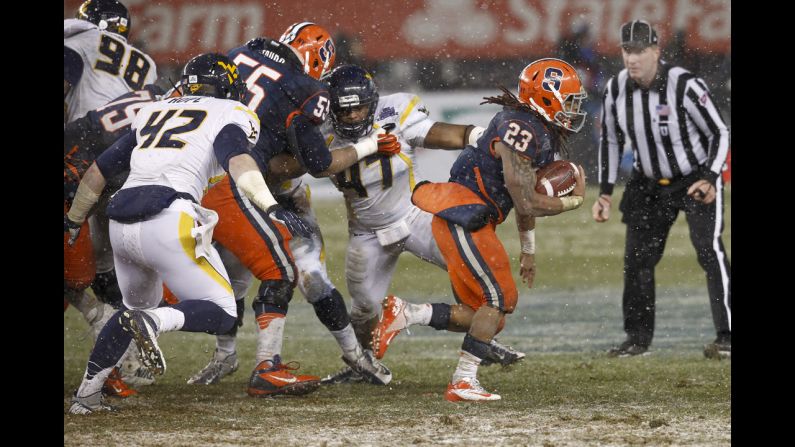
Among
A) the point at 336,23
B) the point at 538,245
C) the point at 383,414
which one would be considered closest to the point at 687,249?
the point at 538,245

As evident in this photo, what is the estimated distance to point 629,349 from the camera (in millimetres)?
6801

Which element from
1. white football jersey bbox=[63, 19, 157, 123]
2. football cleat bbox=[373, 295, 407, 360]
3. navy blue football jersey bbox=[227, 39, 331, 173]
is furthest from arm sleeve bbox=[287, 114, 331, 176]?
white football jersey bbox=[63, 19, 157, 123]

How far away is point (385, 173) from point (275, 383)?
1.22 m

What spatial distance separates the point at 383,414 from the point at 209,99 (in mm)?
1515

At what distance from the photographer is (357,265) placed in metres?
6.03

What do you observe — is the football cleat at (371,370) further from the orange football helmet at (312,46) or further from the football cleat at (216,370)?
the orange football helmet at (312,46)

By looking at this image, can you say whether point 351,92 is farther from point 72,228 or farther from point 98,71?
Result: point 98,71

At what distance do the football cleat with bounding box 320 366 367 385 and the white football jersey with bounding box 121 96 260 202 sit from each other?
142 cm

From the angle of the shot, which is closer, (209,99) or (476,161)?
(209,99)

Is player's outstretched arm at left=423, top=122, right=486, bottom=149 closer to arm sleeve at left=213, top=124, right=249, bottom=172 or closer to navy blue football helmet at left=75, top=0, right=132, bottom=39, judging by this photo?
arm sleeve at left=213, top=124, right=249, bottom=172

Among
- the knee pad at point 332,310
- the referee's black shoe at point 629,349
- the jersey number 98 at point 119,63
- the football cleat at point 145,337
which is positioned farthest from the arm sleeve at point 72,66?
the referee's black shoe at point 629,349

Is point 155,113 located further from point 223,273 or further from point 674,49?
point 674,49

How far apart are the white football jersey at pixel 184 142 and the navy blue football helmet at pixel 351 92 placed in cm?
75

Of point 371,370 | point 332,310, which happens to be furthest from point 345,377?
point 332,310
